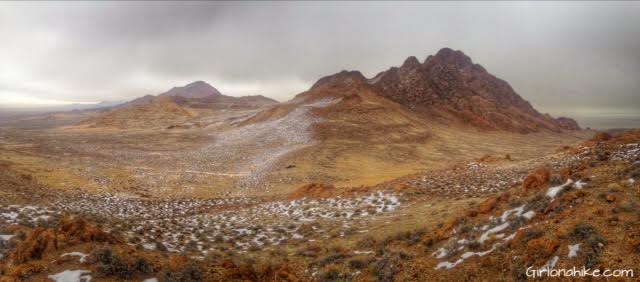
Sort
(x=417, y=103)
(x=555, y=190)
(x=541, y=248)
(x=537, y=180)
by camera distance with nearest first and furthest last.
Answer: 1. (x=541, y=248)
2. (x=555, y=190)
3. (x=537, y=180)
4. (x=417, y=103)

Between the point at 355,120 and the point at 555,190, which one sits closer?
the point at 555,190

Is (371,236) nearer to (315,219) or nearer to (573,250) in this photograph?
(315,219)

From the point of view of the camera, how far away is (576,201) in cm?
877

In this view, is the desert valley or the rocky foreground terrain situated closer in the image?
the rocky foreground terrain

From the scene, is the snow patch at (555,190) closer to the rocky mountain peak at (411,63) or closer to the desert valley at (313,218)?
the desert valley at (313,218)

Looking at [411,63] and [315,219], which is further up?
[411,63]

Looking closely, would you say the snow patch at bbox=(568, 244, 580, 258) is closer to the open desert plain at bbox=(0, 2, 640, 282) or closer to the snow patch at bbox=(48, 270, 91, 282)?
the open desert plain at bbox=(0, 2, 640, 282)

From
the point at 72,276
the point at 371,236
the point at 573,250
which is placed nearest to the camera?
the point at 573,250

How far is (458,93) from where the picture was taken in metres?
119

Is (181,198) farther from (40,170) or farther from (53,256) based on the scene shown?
(53,256)

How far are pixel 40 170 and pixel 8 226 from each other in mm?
21183

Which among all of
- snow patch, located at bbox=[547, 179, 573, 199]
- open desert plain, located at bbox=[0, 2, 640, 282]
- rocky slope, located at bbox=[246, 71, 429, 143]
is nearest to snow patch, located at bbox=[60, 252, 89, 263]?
open desert plain, located at bbox=[0, 2, 640, 282]

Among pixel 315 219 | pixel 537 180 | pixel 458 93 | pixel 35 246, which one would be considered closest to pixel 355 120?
pixel 315 219

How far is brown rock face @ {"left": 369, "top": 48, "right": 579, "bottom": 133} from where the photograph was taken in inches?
4161
